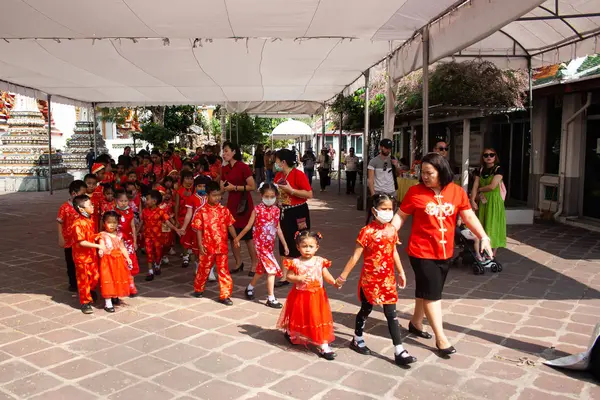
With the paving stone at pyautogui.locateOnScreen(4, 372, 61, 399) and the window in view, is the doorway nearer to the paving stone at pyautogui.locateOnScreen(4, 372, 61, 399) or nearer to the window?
the window

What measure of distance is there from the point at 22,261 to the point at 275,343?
4492 millimetres

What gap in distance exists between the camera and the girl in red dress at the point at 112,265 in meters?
4.66

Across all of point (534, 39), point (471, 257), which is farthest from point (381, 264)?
point (534, 39)

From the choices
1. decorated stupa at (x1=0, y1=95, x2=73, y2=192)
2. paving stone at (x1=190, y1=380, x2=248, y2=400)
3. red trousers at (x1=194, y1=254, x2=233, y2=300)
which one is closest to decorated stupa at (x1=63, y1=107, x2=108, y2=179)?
decorated stupa at (x1=0, y1=95, x2=73, y2=192)

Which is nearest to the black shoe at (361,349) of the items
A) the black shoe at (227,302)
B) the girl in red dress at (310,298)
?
the girl in red dress at (310,298)

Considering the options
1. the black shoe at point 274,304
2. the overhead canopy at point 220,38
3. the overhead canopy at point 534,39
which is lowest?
the black shoe at point 274,304

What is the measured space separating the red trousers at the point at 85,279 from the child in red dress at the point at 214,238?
3.35ft

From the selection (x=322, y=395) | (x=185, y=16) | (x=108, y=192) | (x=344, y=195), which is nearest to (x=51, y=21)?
(x=185, y=16)

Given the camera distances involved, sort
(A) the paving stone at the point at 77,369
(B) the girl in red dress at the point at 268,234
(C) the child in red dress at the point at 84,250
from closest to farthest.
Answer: (A) the paving stone at the point at 77,369
(C) the child in red dress at the point at 84,250
(B) the girl in red dress at the point at 268,234

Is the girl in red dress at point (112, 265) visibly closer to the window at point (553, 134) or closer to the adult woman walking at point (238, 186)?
the adult woman walking at point (238, 186)

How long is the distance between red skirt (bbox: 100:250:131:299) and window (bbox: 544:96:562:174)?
28.2 feet

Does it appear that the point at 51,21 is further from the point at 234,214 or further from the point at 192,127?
the point at 192,127

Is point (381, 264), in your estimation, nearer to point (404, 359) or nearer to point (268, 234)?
point (404, 359)

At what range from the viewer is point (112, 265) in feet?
15.4
